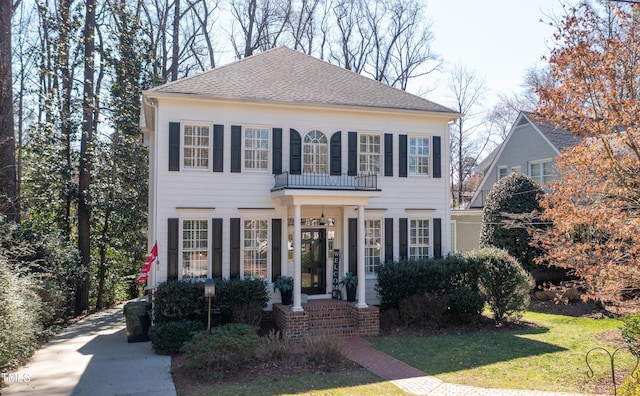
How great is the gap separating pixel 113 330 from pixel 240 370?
6.83 m

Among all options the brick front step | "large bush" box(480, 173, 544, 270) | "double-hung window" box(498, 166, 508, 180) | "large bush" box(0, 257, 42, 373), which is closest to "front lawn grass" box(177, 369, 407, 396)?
the brick front step

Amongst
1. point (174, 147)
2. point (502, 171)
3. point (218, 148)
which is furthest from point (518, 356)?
point (502, 171)

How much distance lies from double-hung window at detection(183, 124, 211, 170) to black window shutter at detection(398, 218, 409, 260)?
633 cm

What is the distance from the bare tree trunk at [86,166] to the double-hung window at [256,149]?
23.7 ft

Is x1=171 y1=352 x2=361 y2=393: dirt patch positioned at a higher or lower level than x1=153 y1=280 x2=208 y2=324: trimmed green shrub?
lower

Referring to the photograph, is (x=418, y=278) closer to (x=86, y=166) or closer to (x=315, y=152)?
(x=315, y=152)

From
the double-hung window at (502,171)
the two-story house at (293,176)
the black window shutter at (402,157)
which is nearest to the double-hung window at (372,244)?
the two-story house at (293,176)

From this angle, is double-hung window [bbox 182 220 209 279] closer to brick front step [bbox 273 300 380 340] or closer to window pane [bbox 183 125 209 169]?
window pane [bbox 183 125 209 169]

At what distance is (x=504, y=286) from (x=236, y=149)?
342 inches

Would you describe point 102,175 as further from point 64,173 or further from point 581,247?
point 581,247


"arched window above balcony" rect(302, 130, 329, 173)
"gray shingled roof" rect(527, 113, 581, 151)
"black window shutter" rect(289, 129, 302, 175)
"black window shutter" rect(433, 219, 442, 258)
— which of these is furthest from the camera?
"gray shingled roof" rect(527, 113, 581, 151)

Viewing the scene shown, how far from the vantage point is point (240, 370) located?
9.25m

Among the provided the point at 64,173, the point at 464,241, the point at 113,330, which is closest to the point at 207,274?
the point at 113,330

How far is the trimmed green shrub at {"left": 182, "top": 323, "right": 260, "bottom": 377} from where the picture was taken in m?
8.86
